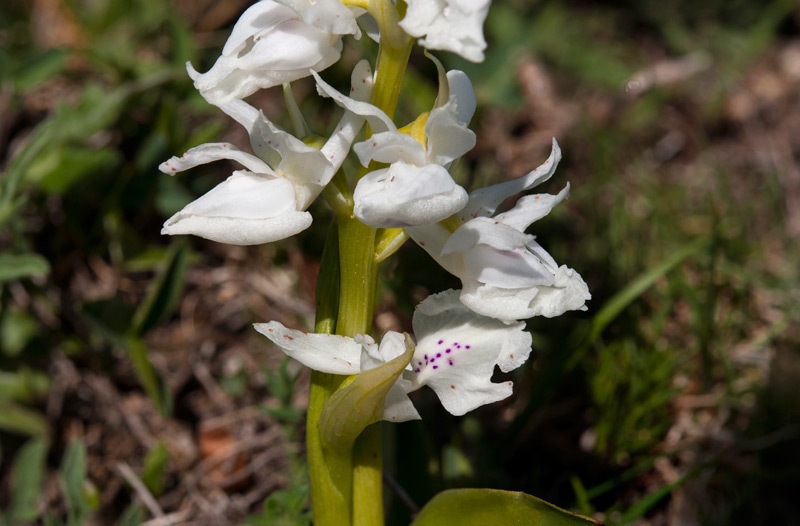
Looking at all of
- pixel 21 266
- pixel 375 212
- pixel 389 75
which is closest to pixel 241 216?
pixel 375 212

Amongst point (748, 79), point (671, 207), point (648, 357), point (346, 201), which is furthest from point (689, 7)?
point (346, 201)

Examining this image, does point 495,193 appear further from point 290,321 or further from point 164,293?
→ point 290,321

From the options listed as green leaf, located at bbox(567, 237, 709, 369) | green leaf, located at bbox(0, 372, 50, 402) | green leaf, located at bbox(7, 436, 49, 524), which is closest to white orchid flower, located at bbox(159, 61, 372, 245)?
green leaf, located at bbox(567, 237, 709, 369)

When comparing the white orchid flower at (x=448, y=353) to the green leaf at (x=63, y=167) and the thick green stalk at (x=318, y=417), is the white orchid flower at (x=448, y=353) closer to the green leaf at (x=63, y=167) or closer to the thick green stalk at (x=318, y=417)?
the thick green stalk at (x=318, y=417)

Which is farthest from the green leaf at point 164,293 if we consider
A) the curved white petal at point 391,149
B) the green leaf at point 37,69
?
the curved white petal at point 391,149

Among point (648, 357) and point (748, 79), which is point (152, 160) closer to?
point (648, 357)

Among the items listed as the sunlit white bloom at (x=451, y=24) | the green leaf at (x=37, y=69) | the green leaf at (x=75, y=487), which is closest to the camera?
the sunlit white bloom at (x=451, y=24)
